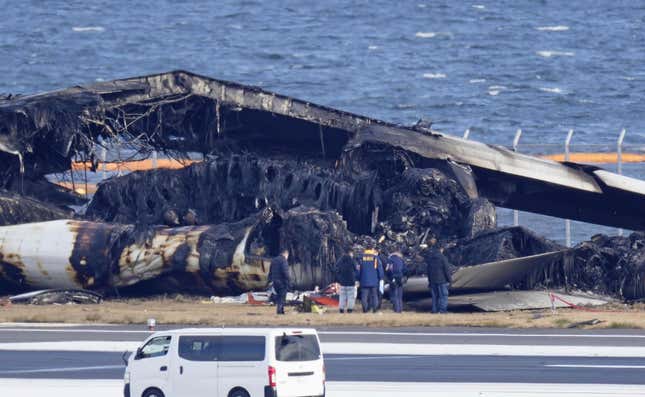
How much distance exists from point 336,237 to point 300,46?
8852cm

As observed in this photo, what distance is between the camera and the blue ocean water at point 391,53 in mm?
102688

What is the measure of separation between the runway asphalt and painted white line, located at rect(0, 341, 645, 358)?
0.02m

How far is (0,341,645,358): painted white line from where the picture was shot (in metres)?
29.6

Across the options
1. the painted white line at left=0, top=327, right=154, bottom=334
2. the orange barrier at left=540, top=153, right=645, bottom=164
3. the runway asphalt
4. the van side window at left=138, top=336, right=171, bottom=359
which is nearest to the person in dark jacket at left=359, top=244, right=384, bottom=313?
the runway asphalt

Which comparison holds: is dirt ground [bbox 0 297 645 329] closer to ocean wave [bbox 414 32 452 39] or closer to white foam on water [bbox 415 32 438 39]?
white foam on water [bbox 415 32 438 39]

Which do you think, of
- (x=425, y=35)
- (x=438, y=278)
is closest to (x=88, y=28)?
(x=425, y=35)

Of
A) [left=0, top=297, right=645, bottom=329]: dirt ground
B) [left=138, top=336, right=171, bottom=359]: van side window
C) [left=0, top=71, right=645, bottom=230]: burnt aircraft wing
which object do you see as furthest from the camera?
[left=0, top=71, right=645, bottom=230]: burnt aircraft wing

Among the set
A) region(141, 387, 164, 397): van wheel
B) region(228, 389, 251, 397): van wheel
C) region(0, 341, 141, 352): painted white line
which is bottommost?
region(0, 341, 141, 352): painted white line

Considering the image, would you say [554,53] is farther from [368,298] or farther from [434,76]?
[368,298]

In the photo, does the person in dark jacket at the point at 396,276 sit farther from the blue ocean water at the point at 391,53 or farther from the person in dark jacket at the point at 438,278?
the blue ocean water at the point at 391,53

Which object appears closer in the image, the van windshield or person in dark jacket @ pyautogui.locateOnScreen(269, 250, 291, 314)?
the van windshield

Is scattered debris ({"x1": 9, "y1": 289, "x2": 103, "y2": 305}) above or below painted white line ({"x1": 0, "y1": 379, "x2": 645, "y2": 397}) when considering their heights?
below

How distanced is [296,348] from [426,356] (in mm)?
7438

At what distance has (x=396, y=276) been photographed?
3791cm
